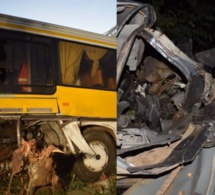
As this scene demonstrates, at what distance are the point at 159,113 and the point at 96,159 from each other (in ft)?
3.19

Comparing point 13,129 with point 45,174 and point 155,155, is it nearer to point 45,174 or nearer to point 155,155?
point 45,174

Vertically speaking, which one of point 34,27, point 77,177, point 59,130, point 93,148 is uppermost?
point 34,27

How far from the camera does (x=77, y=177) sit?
161 cm

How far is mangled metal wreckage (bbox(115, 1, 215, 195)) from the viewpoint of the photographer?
1961 millimetres

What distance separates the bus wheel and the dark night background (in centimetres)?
95

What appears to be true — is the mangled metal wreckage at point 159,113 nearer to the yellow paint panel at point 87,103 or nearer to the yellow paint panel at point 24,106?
the yellow paint panel at point 87,103

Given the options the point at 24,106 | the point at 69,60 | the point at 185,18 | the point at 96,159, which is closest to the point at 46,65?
the point at 69,60

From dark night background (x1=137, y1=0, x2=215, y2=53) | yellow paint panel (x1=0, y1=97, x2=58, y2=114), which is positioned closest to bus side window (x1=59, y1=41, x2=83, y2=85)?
yellow paint panel (x1=0, y1=97, x2=58, y2=114)

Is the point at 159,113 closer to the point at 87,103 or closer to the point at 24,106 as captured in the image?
the point at 87,103

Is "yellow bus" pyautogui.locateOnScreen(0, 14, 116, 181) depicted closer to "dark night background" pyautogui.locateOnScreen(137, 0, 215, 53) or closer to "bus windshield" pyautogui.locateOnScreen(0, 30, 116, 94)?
"bus windshield" pyautogui.locateOnScreen(0, 30, 116, 94)

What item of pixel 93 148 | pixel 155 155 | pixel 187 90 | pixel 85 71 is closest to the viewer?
pixel 93 148

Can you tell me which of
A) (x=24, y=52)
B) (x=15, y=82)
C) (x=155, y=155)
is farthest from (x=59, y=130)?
(x=155, y=155)

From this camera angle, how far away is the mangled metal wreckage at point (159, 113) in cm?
196

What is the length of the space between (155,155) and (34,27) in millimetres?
1004
